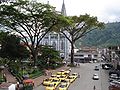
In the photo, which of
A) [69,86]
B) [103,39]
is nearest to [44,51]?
[69,86]

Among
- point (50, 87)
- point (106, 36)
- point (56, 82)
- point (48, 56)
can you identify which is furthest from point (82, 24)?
point (106, 36)

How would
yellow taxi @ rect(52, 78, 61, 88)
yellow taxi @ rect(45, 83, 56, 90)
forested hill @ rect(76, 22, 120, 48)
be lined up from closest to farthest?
yellow taxi @ rect(45, 83, 56, 90) < yellow taxi @ rect(52, 78, 61, 88) < forested hill @ rect(76, 22, 120, 48)

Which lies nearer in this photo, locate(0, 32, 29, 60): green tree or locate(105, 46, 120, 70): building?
locate(0, 32, 29, 60): green tree

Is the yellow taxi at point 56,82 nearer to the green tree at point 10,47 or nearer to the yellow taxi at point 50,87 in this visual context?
the yellow taxi at point 50,87

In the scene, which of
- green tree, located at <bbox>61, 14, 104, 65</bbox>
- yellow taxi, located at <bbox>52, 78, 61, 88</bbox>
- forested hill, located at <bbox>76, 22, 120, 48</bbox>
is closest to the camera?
yellow taxi, located at <bbox>52, 78, 61, 88</bbox>

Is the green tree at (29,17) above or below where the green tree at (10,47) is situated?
above

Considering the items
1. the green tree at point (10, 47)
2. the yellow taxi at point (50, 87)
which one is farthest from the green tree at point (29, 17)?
the yellow taxi at point (50, 87)

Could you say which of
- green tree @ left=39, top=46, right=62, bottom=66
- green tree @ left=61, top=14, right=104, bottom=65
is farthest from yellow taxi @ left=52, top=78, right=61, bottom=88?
green tree @ left=61, top=14, right=104, bottom=65

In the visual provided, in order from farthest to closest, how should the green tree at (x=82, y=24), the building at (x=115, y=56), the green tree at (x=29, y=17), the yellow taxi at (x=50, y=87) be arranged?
1. the green tree at (x=82, y=24)
2. the building at (x=115, y=56)
3. the green tree at (x=29, y=17)
4. the yellow taxi at (x=50, y=87)

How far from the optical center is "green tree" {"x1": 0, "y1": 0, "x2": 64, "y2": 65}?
56656 mm

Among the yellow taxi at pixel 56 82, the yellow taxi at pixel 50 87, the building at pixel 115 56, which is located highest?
the building at pixel 115 56

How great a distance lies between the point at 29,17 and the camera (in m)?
57.0

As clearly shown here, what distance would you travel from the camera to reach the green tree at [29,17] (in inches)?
2231

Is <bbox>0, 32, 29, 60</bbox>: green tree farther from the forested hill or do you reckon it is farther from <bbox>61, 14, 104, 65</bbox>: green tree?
the forested hill
